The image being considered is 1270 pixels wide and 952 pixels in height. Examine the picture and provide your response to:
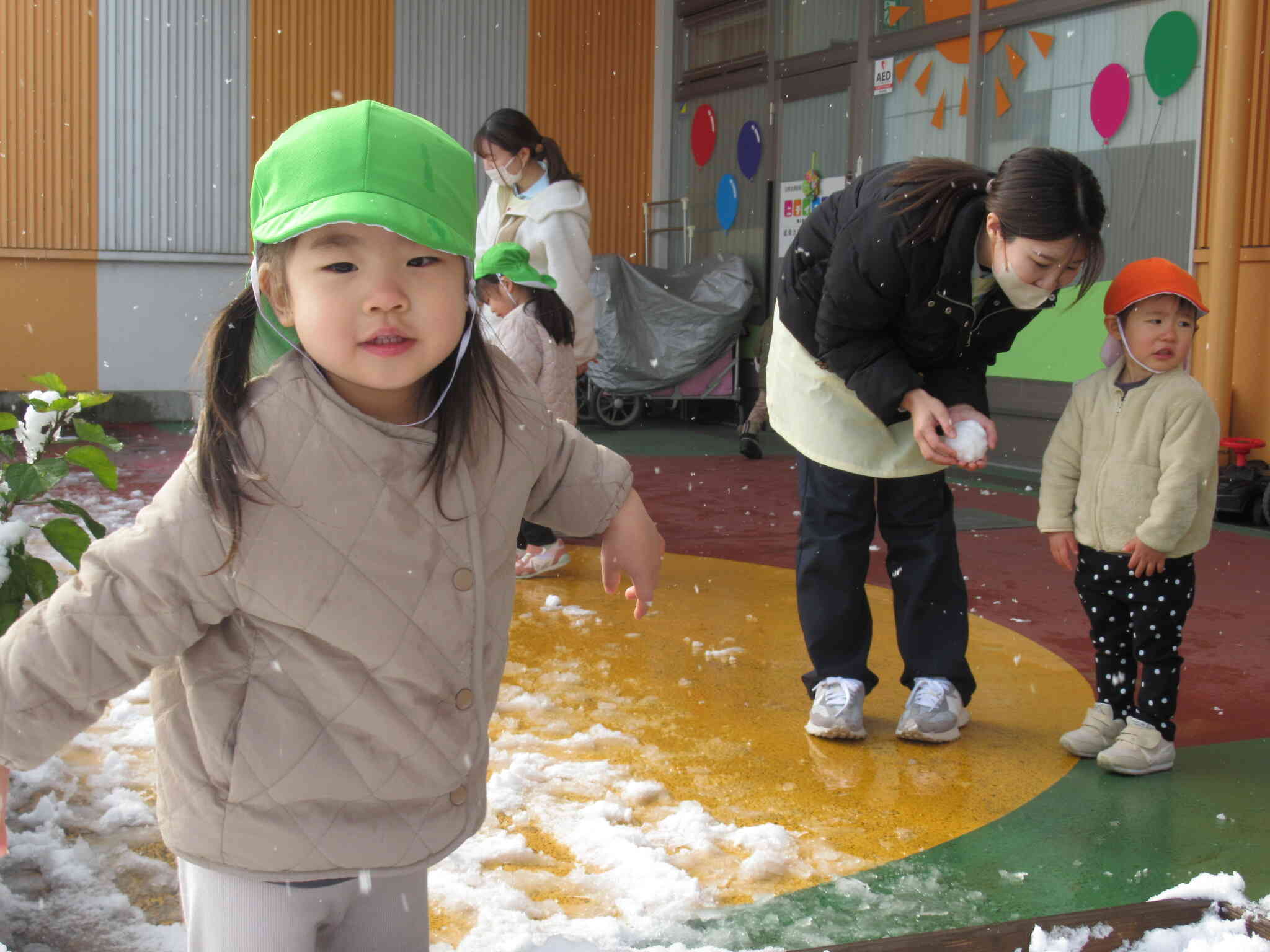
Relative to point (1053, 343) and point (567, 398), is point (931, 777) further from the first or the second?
point (1053, 343)

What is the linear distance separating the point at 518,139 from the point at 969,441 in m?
2.48

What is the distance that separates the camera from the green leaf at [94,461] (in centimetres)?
211

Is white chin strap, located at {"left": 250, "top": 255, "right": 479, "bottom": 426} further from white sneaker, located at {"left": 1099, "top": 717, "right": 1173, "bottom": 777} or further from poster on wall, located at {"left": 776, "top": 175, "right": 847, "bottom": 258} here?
poster on wall, located at {"left": 776, "top": 175, "right": 847, "bottom": 258}

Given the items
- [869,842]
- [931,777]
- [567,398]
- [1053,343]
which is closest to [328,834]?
[869,842]

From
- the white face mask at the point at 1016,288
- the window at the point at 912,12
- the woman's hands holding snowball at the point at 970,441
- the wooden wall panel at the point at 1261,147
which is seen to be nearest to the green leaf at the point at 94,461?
the woman's hands holding snowball at the point at 970,441

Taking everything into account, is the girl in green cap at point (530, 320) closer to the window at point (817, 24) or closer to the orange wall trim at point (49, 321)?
the window at point (817, 24)

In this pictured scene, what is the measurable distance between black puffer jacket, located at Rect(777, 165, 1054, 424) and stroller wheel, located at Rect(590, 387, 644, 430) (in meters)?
7.43

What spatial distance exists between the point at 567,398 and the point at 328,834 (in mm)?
3358

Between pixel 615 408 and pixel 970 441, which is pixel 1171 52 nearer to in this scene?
pixel 615 408

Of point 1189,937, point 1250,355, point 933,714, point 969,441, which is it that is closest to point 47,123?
point 1250,355

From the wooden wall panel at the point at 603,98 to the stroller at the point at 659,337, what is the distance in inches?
68.0

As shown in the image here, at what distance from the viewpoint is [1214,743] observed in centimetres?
305

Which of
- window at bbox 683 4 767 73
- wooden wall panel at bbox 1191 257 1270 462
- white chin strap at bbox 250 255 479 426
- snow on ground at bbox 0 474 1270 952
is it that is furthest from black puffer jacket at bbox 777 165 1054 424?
window at bbox 683 4 767 73

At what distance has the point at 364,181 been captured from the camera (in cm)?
126
